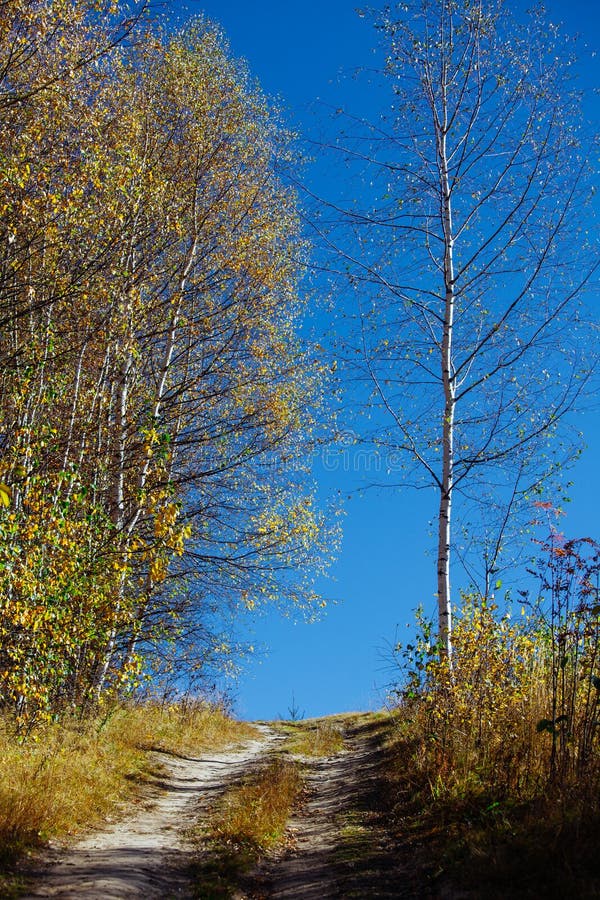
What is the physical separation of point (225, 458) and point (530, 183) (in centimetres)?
812

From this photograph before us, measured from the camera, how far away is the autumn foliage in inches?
370

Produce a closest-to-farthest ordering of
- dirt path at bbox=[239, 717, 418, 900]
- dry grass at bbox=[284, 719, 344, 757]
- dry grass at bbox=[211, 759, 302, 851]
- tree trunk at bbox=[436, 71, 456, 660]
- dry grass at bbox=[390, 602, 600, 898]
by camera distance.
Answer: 1. dry grass at bbox=[390, 602, 600, 898]
2. dirt path at bbox=[239, 717, 418, 900]
3. dry grass at bbox=[211, 759, 302, 851]
4. tree trunk at bbox=[436, 71, 456, 660]
5. dry grass at bbox=[284, 719, 344, 757]

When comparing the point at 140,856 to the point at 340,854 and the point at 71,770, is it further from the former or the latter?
the point at 71,770

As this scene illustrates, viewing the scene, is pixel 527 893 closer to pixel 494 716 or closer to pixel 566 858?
pixel 566 858

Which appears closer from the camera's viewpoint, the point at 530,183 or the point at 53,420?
the point at 530,183

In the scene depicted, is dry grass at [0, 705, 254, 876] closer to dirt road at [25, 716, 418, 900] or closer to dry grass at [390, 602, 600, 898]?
dirt road at [25, 716, 418, 900]

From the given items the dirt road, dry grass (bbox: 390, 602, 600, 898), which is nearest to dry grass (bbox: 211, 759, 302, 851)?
the dirt road

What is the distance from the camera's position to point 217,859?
723 cm

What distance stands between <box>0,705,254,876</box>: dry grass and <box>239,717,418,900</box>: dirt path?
2.33 meters

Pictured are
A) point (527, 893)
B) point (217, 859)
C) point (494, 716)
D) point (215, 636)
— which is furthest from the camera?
point (215, 636)

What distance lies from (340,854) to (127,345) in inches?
328

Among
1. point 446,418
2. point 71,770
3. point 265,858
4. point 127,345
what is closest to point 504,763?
point 265,858

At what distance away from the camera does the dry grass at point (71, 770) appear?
734 centimetres

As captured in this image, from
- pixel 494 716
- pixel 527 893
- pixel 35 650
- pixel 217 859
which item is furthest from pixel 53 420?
pixel 527 893
